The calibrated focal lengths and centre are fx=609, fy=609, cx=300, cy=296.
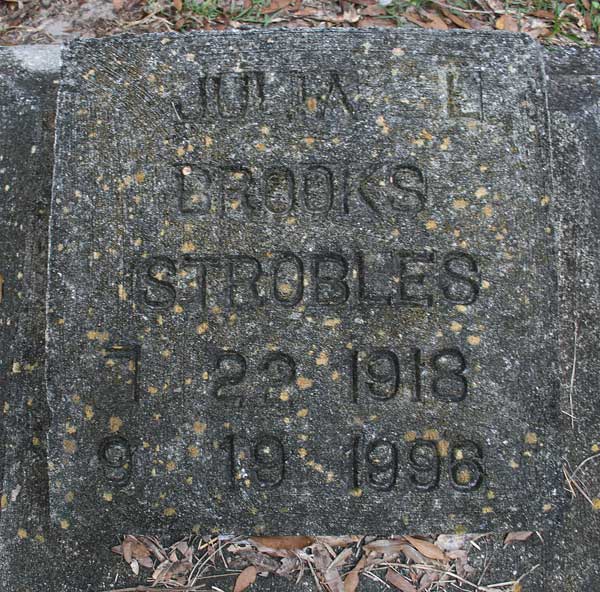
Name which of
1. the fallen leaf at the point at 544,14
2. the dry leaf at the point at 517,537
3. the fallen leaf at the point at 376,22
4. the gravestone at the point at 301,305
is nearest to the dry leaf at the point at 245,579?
the gravestone at the point at 301,305

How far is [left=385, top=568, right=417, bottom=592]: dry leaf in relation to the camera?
1.89 meters

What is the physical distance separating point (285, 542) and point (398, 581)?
370mm

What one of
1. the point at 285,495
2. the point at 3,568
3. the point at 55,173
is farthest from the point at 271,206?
the point at 3,568

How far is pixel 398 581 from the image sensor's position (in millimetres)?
1893

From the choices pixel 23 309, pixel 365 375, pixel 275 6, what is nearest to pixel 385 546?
pixel 365 375

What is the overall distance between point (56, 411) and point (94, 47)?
106cm

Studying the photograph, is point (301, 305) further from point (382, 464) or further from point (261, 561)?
point (261, 561)

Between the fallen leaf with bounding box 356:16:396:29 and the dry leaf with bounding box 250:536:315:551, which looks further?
the fallen leaf with bounding box 356:16:396:29

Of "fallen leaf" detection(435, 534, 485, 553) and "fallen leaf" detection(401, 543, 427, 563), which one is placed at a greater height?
"fallen leaf" detection(435, 534, 485, 553)

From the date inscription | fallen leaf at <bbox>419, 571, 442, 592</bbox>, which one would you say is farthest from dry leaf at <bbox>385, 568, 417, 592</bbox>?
the date inscription

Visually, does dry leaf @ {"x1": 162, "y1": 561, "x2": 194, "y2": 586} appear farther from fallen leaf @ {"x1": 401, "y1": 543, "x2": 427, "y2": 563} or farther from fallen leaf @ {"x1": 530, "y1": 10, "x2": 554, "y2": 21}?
fallen leaf @ {"x1": 530, "y1": 10, "x2": 554, "y2": 21}

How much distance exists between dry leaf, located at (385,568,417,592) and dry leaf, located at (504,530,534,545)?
12.9 inches

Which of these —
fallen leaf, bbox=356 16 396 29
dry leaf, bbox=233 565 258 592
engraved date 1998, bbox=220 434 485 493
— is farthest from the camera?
fallen leaf, bbox=356 16 396 29

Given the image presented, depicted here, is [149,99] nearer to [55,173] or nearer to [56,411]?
[55,173]
